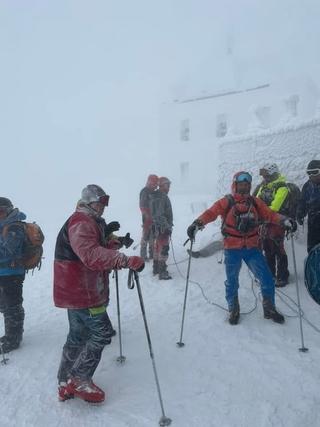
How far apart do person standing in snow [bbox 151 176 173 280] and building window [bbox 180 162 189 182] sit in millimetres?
22509

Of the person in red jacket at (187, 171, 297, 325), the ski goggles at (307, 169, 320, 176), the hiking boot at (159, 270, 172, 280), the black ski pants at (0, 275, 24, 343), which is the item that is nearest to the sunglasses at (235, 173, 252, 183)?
the person in red jacket at (187, 171, 297, 325)

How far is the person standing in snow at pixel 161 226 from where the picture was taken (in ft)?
30.5

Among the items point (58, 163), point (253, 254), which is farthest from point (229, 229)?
point (58, 163)

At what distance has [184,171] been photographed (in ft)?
106

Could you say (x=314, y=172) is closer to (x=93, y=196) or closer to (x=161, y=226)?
(x=161, y=226)

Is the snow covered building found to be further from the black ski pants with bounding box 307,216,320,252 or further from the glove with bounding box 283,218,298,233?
the glove with bounding box 283,218,298,233

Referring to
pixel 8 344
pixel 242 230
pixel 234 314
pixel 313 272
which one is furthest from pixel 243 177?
pixel 8 344

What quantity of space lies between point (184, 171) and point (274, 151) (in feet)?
66.0

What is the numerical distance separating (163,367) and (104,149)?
212 feet

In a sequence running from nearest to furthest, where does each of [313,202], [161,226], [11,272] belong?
[11,272], [313,202], [161,226]

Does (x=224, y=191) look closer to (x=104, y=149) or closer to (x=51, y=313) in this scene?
(x=51, y=313)

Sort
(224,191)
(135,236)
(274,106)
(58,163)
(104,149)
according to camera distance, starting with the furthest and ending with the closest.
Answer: (58,163) → (104,149) → (274,106) → (135,236) → (224,191)

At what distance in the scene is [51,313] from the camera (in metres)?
7.79

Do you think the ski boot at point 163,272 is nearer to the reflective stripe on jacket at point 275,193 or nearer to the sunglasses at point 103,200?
the reflective stripe on jacket at point 275,193
